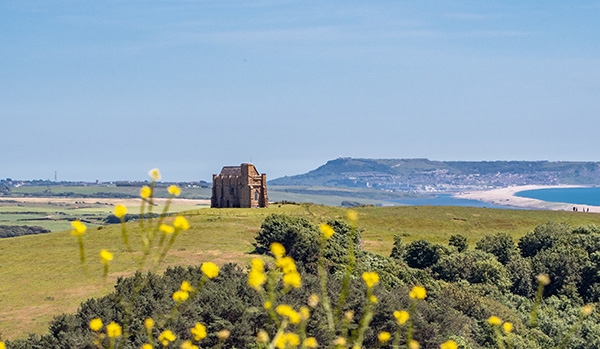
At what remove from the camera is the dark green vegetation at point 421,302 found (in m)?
26.1

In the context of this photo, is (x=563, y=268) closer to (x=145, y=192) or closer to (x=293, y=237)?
(x=293, y=237)

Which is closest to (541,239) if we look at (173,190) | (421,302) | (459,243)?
(459,243)

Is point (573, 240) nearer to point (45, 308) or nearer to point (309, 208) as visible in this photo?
point (309, 208)

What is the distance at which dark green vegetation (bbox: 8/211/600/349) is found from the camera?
85.7 ft

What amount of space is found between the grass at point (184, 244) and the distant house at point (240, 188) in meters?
5.01

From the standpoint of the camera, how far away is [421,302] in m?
34.1

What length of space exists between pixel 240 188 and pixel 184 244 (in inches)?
1513

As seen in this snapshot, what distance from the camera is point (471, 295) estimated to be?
43.1 metres

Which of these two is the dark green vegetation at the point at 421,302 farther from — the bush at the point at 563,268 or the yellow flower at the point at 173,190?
the yellow flower at the point at 173,190

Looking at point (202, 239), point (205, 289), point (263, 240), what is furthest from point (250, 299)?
point (202, 239)

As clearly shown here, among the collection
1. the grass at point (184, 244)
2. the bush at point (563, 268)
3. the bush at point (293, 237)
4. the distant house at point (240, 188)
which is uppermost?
the distant house at point (240, 188)

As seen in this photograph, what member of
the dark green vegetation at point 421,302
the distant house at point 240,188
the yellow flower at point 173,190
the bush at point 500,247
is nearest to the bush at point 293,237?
the dark green vegetation at point 421,302

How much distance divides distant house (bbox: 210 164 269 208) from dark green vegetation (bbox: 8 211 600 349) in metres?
34.4

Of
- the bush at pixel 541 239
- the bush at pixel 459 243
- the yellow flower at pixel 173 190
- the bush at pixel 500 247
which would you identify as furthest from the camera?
the bush at pixel 459 243
